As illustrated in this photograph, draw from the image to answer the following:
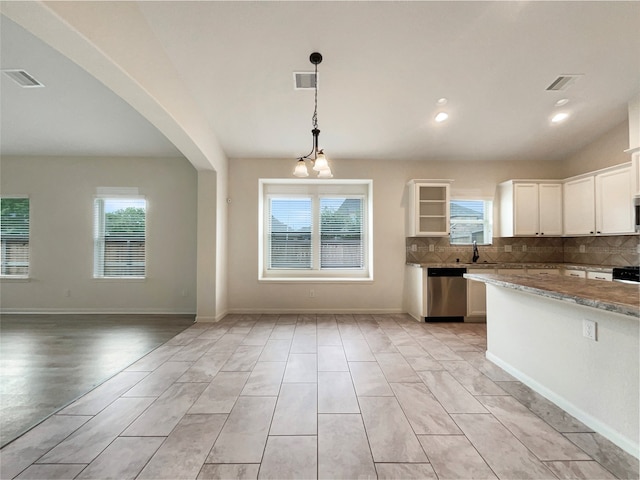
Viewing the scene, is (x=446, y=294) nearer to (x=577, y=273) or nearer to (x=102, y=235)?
(x=577, y=273)

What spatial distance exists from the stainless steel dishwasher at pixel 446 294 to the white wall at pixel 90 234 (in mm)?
4043

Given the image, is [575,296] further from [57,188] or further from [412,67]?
A: [57,188]

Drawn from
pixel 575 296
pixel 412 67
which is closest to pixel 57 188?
pixel 412 67

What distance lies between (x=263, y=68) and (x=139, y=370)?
131 inches

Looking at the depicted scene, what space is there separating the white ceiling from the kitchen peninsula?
2.37m

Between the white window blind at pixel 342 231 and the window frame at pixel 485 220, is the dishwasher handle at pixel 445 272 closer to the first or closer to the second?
the window frame at pixel 485 220

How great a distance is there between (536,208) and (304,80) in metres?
4.29

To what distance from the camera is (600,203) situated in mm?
4164

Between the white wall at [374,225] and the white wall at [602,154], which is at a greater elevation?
the white wall at [602,154]

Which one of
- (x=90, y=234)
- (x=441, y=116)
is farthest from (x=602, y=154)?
(x=90, y=234)

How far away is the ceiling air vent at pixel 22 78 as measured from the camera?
3140mm

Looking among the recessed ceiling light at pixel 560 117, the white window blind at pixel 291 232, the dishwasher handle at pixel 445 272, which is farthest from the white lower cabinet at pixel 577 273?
the white window blind at pixel 291 232

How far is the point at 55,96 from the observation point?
11.8 ft

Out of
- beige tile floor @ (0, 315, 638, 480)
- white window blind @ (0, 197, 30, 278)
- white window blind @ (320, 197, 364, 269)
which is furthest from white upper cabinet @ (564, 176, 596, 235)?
white window blind @ (0, 197, 30, 278)
